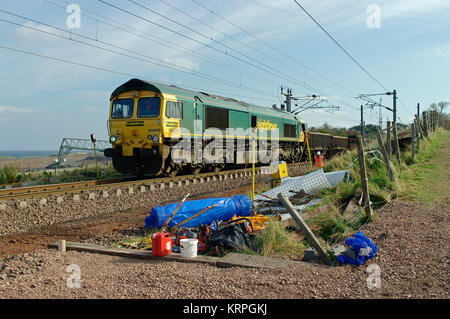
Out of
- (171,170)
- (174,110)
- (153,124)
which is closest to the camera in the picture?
(153,124)

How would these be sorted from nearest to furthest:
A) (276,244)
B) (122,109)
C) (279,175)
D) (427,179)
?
(276,244) → (427,179) → (279,175) → (122,109)

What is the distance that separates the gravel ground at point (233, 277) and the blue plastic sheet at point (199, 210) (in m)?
1.91

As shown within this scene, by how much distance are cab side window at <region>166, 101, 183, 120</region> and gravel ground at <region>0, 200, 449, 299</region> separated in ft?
26.8

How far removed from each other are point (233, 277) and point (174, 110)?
32.4 ft

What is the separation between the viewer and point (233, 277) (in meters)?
4.05

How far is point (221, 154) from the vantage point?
16.1 metres

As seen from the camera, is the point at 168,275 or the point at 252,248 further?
the point at 252,248

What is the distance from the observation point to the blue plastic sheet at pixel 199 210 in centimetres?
699

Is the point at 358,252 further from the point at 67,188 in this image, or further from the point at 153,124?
the point at 153,124

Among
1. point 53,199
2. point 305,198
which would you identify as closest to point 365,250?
point 305,198

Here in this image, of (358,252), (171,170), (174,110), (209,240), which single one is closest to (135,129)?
(174,110)

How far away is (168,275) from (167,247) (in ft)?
2.74

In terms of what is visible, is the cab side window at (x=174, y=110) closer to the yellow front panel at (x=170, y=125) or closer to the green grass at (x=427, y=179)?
the yellow front panel at (x=170, y=125)
